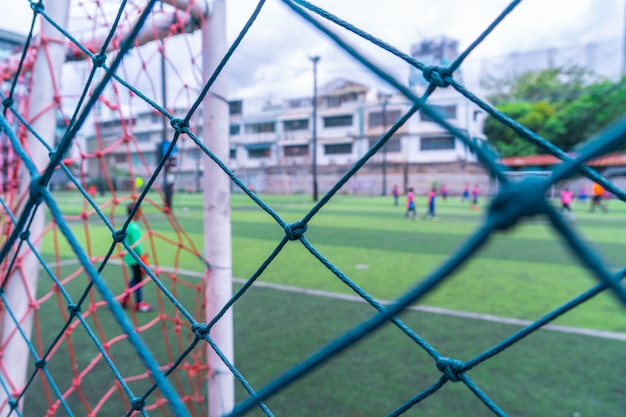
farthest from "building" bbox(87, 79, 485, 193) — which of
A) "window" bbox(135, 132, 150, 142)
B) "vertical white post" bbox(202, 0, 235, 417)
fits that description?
"vertical white post" bbox(202, 0, 235, 417)

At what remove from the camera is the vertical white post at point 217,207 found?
6.22 ft

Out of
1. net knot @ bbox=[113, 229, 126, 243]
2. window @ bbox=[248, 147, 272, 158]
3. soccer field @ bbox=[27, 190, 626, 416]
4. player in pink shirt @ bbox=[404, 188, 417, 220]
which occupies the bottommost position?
soccer field @ bbox=[27, 190, 626, 416]

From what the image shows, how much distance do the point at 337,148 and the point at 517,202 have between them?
89.6 ft

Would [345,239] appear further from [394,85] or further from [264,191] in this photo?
[264,191]

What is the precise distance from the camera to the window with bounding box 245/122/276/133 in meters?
26.3

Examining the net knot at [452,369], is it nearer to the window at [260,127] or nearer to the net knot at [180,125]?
the net knot at [180,125]

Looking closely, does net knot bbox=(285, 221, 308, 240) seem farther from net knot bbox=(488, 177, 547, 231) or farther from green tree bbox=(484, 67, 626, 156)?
green tree bbox=(484, 67, 626, 156)

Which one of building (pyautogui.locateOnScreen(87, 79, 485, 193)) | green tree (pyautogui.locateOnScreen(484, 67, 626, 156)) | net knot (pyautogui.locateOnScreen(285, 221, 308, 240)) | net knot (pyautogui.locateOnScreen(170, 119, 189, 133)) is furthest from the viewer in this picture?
building (pyautogui.locateOnScreen(87, 79, 485, 193))

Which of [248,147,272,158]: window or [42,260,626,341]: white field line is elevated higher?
[248,147,272,158]: window

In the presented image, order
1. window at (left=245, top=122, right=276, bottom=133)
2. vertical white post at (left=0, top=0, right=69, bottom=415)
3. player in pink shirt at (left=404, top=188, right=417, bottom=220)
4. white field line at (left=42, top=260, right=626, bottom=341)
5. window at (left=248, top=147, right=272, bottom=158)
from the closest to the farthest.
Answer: vertical white post at (left=0, top=0, right=69, bottom=415), white field line at (left=42, top=260, right=626, bottom=341), player in pink shirt at (left=404, top=188, right=417, bottom=220), window at (left=245, top=122, right=276, bottom=133), window at (left=248, top=147, right=272, bottom=158)

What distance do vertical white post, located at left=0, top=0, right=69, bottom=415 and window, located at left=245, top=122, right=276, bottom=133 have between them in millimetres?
24952

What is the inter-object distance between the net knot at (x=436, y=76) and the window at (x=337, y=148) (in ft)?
87.5

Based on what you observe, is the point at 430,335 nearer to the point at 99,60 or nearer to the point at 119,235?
the point at 119,235

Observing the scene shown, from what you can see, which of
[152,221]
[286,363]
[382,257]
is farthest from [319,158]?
[286,363]
